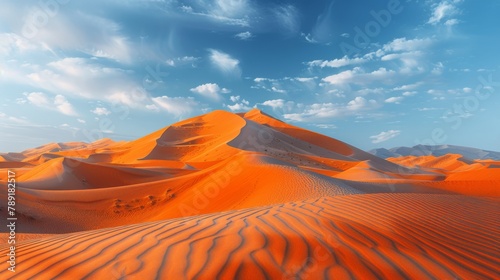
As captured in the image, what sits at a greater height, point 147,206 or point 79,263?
point 79,263

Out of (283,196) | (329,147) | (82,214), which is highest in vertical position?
(329,147)

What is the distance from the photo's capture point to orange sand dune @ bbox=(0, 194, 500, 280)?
2.77 metres

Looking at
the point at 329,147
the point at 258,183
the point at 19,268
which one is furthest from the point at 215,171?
the point at 329,147

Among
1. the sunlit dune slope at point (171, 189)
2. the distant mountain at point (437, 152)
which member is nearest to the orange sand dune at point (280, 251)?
the sunlit dune slope at point (171, 189)

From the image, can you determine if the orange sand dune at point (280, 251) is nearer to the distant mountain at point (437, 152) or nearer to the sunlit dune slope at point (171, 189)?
the sunlit dune slope at point (171, 189)

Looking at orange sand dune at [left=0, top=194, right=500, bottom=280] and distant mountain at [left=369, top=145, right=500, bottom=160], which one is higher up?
distant mountain at [left=369, top=145, right=500, bottom=160]

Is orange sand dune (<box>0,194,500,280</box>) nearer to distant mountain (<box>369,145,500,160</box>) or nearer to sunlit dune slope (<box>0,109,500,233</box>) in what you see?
sunlit dune slope (<box>0,109,500,233</box>)

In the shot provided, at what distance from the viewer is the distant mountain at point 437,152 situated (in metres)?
112

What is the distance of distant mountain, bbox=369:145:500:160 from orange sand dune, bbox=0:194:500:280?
113795 millimetres

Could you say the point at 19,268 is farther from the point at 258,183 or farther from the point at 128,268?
the point at 258,183

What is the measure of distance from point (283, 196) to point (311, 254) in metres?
8.01

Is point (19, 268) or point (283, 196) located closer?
point (19, 268)

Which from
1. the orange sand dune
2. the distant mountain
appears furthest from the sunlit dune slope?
the distant mountain

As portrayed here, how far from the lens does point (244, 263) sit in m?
2.85
